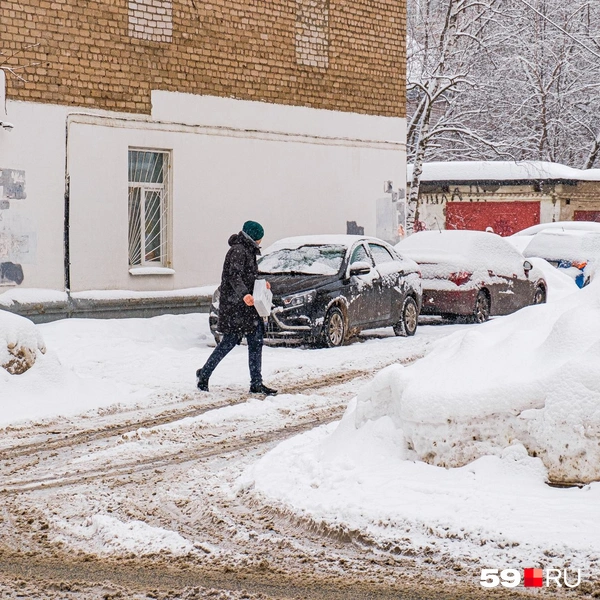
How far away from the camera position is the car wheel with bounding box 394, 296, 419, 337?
58.3 feet

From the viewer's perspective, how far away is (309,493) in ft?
24.0

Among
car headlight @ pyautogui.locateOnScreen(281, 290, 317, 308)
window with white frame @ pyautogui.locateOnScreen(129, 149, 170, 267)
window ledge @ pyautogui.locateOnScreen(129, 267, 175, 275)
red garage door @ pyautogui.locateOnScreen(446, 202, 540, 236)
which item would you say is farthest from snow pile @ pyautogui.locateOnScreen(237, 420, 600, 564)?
red garage door @ pyautogui.locateOnScreen(446, 202, 540, 236)

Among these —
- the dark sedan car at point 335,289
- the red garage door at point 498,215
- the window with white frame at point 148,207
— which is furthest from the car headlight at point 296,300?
the red garage door at point 498,215

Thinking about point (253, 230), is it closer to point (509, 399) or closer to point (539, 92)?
point (509, 399)

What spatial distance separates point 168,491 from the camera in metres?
7.70

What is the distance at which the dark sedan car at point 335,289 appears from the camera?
610 inches

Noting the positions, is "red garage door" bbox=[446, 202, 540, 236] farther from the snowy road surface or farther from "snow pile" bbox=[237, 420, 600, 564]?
"snow pile" bbox=[237, 420, 600, 564]

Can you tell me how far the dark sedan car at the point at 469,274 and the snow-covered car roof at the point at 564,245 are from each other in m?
4.67

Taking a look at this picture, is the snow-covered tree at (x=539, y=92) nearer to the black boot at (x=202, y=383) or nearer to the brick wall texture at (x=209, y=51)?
the brick wall texture at (x=209, y=51)

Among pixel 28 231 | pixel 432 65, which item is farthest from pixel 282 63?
pixel 432 65

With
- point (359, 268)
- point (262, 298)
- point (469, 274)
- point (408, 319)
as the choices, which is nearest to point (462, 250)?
point (469, 274)

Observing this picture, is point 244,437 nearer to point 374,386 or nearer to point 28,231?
point 374,386

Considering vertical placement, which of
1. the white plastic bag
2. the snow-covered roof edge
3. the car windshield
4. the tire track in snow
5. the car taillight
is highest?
the snow-covered roof edge

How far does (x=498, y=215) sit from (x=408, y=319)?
20.3m
